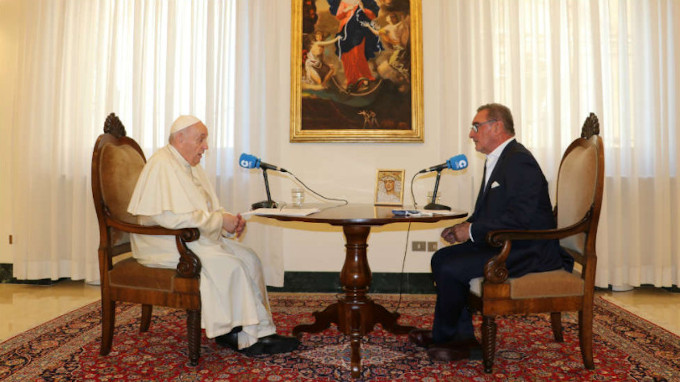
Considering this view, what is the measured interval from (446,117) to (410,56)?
70cm

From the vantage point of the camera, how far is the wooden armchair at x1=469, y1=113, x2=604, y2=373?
279 centimetres

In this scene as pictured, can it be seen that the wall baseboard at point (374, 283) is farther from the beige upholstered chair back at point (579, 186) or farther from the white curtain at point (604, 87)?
the beige upholstered chair back at point (579, 186)

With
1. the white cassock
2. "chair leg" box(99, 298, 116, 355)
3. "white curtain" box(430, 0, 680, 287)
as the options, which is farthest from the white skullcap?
"white curtain" box(430, 0, 680, 287)

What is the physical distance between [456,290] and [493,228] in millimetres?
421

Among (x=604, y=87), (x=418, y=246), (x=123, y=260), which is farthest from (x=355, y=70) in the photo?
(x=123, y=260)

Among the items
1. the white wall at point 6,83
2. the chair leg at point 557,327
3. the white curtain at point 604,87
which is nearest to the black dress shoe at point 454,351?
the chair leg at point 557,327

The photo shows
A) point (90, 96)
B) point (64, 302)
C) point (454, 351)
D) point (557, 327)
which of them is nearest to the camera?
point (454, 351)

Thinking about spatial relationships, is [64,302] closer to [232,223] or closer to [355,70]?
[232,223]

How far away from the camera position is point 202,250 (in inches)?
123

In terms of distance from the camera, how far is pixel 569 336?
363 centimetres

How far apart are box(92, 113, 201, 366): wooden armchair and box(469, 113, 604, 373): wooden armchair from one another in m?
1.59

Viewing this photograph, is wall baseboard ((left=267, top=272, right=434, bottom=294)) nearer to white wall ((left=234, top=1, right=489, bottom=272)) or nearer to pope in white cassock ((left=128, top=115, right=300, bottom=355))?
white wall ((left=234, top=1, right=489, bottom=272))

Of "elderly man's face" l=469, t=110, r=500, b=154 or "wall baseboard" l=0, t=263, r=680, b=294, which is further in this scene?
"wall baseboard" l=0, t=263, r=680, b=294

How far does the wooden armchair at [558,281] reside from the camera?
279 cm
